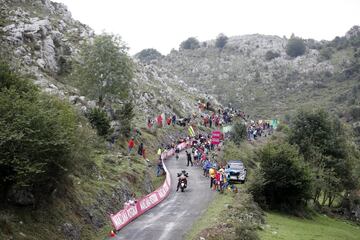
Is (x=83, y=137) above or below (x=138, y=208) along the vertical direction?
above

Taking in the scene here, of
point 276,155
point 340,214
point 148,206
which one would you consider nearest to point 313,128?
point 340,214

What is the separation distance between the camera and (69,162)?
21.5 metres

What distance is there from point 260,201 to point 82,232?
19265mm

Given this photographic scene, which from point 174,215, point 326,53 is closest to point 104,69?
point 174,215

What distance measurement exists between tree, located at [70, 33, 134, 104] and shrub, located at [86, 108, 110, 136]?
40.9 feet

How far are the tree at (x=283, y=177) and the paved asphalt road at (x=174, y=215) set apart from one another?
18.2ft

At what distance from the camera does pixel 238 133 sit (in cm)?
6481

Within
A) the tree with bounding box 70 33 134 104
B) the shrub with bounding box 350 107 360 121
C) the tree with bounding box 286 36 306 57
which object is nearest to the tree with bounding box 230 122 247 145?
the tree with bounding box 70 33 134 104

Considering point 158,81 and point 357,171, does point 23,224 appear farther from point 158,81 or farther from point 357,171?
point 158,81

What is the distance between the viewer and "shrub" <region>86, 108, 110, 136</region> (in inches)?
1571

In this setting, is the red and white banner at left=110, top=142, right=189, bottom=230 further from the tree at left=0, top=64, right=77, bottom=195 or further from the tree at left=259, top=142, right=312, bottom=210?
the tree at left=259, top=142, right=312, bottom=210

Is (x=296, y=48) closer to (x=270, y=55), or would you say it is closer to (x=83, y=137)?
(x=270, y=55)

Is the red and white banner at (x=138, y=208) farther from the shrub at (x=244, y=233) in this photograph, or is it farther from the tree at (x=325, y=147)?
the tree at (x=325, y=147)

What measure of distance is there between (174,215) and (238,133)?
36.5 metres
